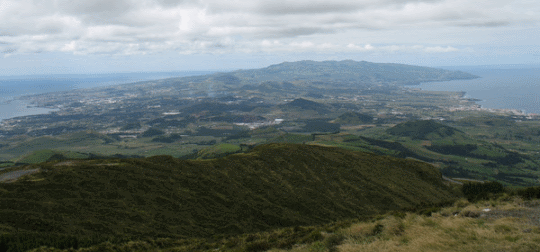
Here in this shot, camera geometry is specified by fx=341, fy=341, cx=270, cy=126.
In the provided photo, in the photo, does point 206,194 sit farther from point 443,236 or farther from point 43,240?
point 443,236

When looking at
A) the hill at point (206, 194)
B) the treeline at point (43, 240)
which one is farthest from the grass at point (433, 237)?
the hill at point (206, 194)

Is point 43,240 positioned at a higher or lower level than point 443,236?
lower

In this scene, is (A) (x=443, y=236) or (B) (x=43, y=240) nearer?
(A) (x=443, y=236)

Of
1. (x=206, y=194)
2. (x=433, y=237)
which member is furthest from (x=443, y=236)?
(x=206, y=194)

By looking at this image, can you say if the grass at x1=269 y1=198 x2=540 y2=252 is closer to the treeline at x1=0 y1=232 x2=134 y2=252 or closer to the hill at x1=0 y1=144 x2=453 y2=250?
the hill at x1=0 y1=144 x2=453 y2=250

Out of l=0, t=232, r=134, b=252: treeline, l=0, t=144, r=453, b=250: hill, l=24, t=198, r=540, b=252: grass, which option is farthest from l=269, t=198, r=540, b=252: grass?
l=0, t=232, r=134, b=252: treeline

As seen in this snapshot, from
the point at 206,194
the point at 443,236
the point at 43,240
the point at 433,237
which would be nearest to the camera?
the point at 433,237

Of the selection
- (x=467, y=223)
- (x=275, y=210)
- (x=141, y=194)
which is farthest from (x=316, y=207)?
(x=467, y=223)

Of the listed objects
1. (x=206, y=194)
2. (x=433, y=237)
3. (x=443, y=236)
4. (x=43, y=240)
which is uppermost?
(x=433, y=237)

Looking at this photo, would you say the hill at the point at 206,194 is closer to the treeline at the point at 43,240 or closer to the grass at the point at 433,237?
the treeline at the point at 43,240

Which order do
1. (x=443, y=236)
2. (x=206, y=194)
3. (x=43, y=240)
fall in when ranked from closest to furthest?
(x=443, y=236), (x=43, y=240), (x=206, y=194)
